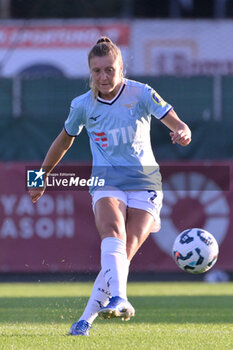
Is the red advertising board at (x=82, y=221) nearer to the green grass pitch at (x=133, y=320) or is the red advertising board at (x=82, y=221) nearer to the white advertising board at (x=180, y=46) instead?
the green grass pitch at (x=133, y=320)

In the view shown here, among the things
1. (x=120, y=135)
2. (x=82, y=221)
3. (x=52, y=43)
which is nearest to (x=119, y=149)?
(x=120, y=135)

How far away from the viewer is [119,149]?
5.90 metres

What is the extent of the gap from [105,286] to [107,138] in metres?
0.97

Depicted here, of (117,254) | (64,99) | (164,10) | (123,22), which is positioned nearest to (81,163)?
(64,99)

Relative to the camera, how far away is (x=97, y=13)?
59.1 ft

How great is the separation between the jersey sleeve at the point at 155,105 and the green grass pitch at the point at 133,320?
1.46 metres

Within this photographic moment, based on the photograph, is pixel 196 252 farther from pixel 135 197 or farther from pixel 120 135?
pixel 120 135

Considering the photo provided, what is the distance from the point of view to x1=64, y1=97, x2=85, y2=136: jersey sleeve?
19.8 ft

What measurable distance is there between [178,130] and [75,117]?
805 millimetres

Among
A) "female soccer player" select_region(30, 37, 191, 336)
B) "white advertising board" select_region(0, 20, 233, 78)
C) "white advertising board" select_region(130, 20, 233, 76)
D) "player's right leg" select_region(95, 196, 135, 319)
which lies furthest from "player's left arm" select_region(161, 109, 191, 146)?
"white advertising board" select_region(130, 20, 233, 76)

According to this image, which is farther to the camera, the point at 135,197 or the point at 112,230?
the point at 135,197

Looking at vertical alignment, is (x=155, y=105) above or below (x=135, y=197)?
above

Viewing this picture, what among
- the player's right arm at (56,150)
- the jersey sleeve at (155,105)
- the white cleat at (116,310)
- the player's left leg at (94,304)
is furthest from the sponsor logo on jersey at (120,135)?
the white cleat at (116,310)

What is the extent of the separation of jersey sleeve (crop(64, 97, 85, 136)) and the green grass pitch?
1.40m
